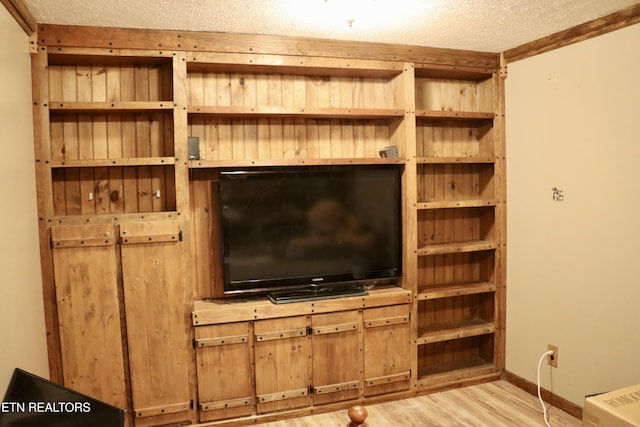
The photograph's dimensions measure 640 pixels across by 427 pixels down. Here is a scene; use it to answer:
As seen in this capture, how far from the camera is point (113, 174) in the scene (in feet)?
9.27

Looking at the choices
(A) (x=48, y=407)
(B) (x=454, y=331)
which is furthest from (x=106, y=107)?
(B) (x=454, y=331)

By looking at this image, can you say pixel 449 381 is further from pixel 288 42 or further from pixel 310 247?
pixel 288 42

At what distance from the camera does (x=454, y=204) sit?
10.7 feet

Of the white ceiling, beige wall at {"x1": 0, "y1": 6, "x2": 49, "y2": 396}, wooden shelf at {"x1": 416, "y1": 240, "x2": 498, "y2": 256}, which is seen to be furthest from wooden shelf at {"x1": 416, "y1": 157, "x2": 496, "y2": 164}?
beige wall at {"x1": 0, "y1": 6, "x2": 49, "y2": 396}

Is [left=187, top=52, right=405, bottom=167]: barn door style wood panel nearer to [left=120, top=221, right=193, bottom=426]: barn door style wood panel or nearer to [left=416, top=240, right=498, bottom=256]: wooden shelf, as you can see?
[left=120, top=221, right=193, bottom=426]: barn door style wood panel

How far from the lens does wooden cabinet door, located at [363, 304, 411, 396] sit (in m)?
3.03

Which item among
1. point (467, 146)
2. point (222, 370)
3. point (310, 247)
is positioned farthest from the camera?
point (467, 146)

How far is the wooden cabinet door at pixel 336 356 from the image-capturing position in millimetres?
2924

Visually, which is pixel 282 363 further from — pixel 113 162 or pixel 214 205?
pixel 113 162

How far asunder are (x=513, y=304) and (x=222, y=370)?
6.76 feet

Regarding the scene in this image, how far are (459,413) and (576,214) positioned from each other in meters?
1.42

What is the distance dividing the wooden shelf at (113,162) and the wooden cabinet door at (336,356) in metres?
1.29

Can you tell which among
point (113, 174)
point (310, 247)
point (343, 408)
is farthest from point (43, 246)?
point (343, 408)

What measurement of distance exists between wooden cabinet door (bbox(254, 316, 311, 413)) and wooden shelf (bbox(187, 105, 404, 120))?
→ 126cm
